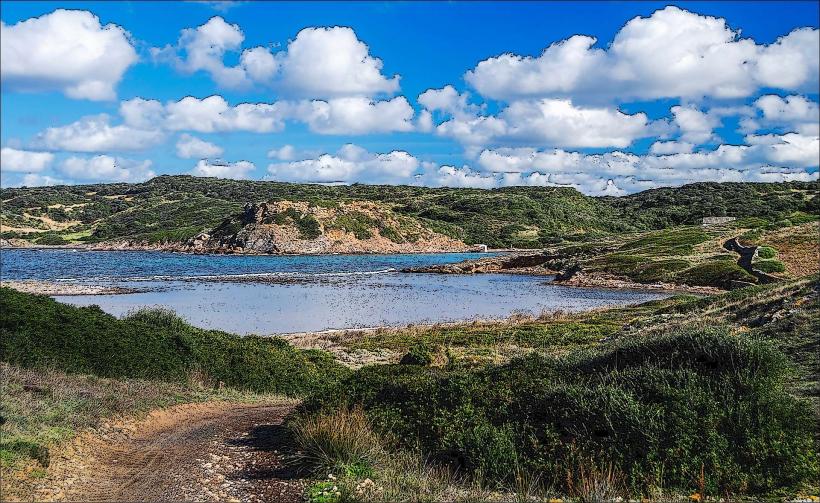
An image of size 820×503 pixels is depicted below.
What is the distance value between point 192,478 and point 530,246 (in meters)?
142

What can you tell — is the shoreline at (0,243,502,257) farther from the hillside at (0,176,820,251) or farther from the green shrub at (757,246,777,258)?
the green shrub at (757,246,777,258)

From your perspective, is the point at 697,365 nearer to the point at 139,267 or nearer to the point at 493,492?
the point at 493,492

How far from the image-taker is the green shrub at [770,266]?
61028 mm

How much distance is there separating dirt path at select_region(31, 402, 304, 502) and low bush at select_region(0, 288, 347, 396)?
11.6ft

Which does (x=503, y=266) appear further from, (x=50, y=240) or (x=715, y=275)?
(x=50, y=240)

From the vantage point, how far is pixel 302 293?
63062mm

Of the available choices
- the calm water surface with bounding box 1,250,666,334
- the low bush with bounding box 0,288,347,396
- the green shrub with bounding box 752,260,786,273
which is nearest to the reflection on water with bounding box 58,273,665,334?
the calm water surface with bounding box 1,250,666,334

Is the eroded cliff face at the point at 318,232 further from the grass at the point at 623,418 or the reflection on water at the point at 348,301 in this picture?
the grass at the point at 623,418

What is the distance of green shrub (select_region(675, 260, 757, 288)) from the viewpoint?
209ft

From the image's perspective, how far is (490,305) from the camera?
55969 mm

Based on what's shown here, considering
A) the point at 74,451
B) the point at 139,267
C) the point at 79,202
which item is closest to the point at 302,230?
the point at 139,267

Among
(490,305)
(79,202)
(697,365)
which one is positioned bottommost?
(490,305)

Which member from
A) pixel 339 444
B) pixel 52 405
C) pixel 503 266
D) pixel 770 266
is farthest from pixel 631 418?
pixel 503 266

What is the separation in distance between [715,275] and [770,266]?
5.47 meters
